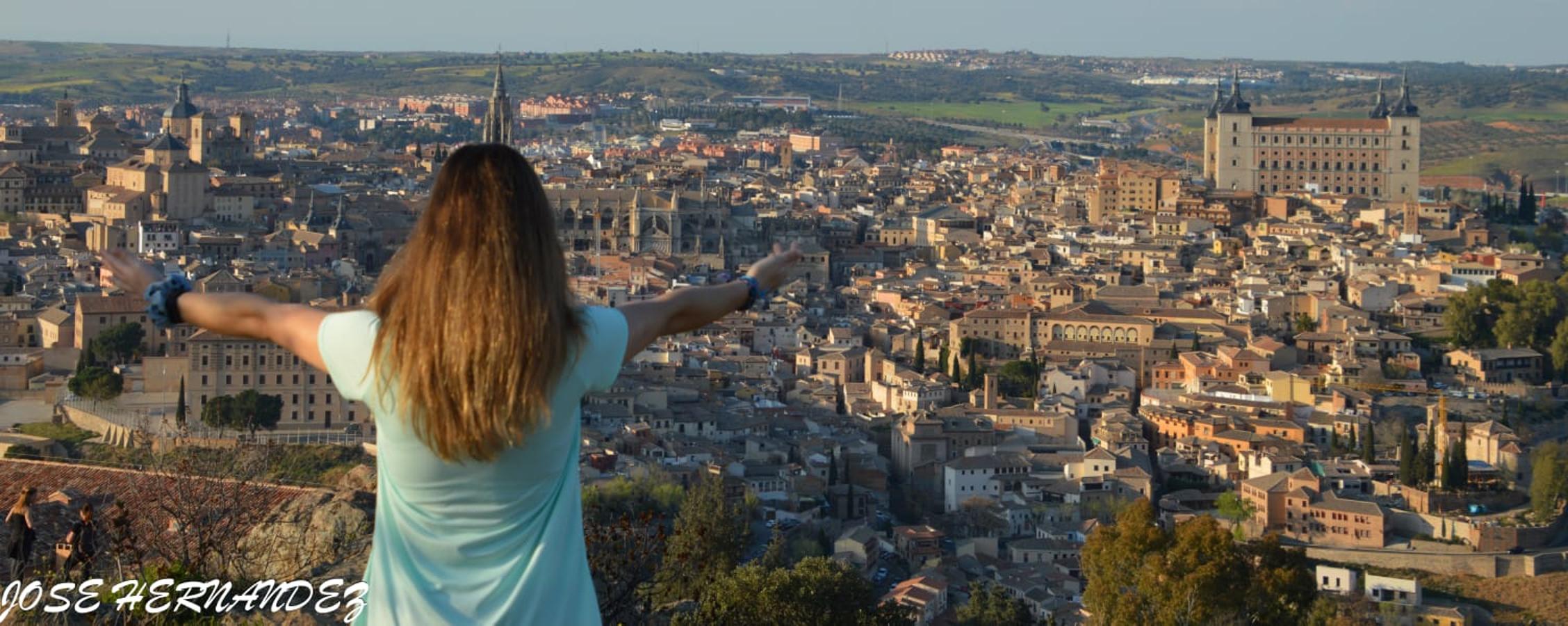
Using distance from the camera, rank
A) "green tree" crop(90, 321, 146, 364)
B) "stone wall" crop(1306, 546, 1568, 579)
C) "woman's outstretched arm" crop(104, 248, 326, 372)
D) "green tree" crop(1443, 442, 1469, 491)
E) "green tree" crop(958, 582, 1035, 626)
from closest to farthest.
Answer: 1. "woman's outstretched arm" crop(104, 248, 326, 372)
2. "green tree" crop(958, 582, 1035, 626)
3. "stone wall" crop(1306, 546, 1568, 579)
4. "green tree" crop(1443, 442, 1469, 491)
5. "green tree" crop(90, 321, 146, 364)

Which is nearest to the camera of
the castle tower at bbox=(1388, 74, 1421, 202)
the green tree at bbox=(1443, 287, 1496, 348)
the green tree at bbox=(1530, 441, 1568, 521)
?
the green tree at bbox=(1530, 441, 1568, 521)

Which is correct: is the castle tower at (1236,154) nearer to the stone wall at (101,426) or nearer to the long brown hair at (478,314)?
the stone wall at (101,426)

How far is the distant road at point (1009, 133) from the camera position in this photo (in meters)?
64.6

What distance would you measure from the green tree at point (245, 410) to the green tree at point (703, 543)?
311 centimetres

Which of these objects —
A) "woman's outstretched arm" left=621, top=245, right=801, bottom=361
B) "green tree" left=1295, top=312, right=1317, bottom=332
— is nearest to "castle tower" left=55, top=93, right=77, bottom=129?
"green tree" left=1295, top=312, right=1317, bottom=332

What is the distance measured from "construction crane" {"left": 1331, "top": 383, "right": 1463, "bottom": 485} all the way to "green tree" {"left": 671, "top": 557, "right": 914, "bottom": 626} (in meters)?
9.35

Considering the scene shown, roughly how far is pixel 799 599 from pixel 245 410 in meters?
8.39

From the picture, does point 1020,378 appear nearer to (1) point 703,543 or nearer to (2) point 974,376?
(2) point 974,376

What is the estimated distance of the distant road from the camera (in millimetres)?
64562

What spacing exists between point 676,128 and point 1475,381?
44.1m

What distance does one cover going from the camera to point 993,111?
267 ft

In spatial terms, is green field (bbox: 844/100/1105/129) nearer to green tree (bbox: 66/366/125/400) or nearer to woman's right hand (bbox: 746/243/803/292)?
green tree (bbox: 66/366/125/400)

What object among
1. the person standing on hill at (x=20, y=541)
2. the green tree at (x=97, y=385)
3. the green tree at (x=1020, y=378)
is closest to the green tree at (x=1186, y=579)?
the green tree at (x=97, y=385)

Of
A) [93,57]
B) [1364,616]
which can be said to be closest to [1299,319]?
[1364,616]
